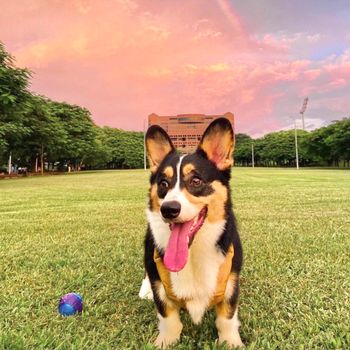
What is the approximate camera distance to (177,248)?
7.44 ft

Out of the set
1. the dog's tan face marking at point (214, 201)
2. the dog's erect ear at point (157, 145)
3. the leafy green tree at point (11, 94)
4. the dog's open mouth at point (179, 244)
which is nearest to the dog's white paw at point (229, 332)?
the dog's open mouth at point (179, 244)

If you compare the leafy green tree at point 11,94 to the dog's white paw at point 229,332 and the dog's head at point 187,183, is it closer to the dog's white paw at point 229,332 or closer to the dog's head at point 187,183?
the dog's head at point 187,183

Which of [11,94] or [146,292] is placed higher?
[11,94]

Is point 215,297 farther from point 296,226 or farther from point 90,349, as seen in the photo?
point 296,226

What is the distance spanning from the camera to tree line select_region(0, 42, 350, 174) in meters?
21.0

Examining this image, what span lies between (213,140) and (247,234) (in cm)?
327

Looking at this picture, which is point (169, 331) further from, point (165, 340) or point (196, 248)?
point (196, 248)

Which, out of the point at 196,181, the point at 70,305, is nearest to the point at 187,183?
the point at 196,181

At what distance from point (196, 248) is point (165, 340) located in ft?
2.07

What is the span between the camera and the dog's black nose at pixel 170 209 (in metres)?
2.12

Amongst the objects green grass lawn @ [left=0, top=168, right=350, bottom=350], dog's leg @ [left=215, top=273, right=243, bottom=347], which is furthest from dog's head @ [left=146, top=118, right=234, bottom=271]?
green grass lawn @ [left=0, top=168, right=350, bottom=350]

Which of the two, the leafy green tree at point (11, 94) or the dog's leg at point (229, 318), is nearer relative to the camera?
the dog's leg at point (229, 318)

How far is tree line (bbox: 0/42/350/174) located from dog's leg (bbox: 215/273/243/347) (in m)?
19.0

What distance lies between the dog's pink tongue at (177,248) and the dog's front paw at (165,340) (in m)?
0.49
